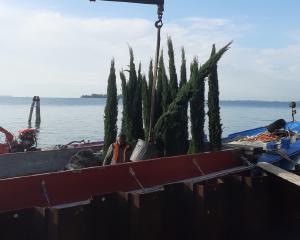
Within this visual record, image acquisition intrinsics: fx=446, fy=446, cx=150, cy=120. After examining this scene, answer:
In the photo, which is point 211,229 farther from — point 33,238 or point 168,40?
point 168,40

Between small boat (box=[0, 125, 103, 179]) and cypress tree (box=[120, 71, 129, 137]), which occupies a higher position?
cypress tree (box=[120, 71, 129, 137])

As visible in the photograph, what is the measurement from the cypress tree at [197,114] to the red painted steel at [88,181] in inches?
149

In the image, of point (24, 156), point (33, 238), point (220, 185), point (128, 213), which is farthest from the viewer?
point (24, 156)

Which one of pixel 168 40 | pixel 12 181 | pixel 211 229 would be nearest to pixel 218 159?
pixel 211 229

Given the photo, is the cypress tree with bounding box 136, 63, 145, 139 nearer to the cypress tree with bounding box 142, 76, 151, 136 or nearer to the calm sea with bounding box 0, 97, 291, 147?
the cypress tree with bounding box 142, 76, 151, 136

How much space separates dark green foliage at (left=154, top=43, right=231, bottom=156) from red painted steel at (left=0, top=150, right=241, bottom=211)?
140 inches

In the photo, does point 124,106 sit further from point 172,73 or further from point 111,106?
point 172,73

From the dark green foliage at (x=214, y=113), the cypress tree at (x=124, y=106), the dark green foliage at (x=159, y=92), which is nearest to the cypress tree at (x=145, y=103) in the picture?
the dark green foliage at (x=159, y=92)

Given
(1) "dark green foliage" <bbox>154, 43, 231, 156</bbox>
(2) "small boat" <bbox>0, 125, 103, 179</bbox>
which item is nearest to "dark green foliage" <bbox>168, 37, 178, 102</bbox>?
(1) "dark green foliage" <bbox>154, 43, 231, 156</bbox>

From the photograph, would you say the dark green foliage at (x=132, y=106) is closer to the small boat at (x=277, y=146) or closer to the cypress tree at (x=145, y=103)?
the cypress tree at (x=145, y=103)

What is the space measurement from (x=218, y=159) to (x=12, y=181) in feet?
13.1

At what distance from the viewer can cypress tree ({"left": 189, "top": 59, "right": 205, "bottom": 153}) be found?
1118cm

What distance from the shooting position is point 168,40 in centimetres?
1198

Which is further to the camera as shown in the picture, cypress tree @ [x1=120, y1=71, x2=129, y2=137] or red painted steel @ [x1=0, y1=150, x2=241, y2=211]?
cypress tree @ [x1=120, y1=71, x2=129, y2=137]
